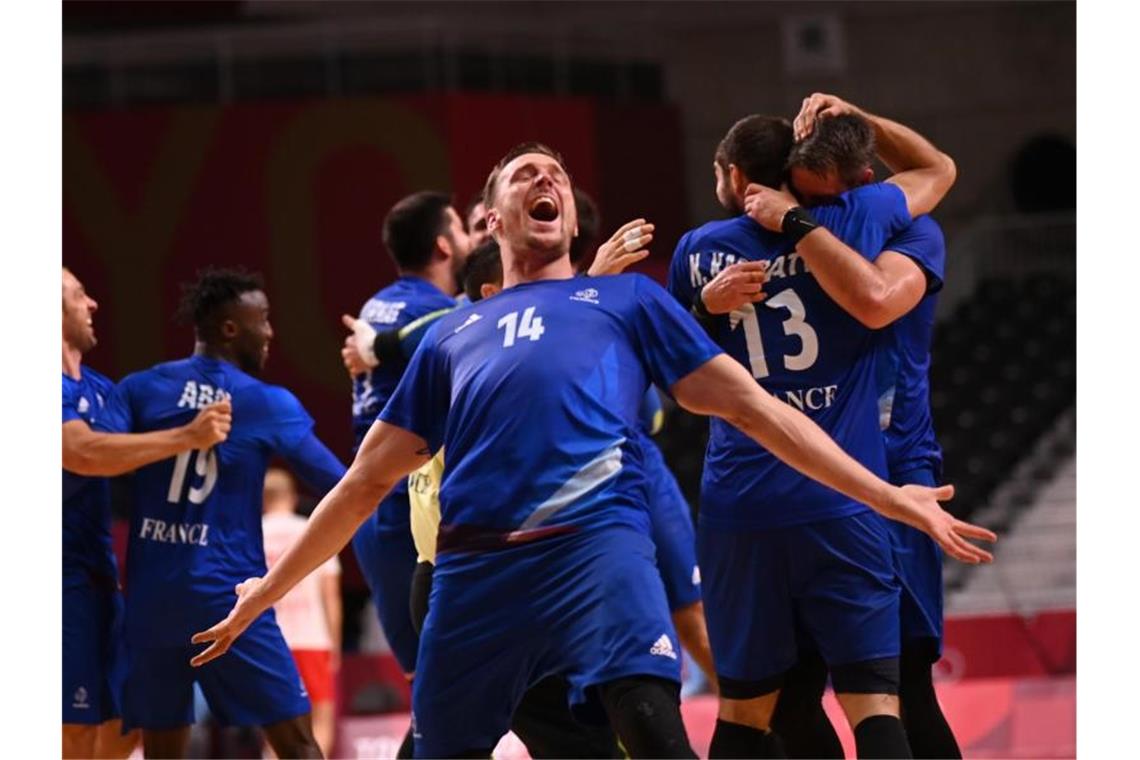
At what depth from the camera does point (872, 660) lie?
571 cm

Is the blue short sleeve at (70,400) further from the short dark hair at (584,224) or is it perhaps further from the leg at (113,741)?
the short dark hair at (584,224)

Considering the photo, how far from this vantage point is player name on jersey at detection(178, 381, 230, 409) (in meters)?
7.13

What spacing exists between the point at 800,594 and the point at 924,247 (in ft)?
3.77

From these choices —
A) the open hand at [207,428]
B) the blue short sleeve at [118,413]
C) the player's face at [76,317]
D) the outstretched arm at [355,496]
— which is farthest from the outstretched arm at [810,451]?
the player's face at [76,317]

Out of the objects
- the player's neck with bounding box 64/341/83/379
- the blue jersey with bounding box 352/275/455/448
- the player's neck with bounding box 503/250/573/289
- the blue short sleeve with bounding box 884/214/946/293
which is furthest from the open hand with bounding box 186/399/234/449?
the blue short sleeve with bounding box 884/214/946/293

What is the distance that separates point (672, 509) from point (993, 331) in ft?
40.4

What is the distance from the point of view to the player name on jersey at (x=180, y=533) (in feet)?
23.2

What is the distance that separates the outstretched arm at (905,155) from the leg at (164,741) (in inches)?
124

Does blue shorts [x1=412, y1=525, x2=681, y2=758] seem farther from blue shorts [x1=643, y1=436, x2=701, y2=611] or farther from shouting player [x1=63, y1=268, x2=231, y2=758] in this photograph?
blue shorts [x1=643, y1=436, x2=701, y2=611]

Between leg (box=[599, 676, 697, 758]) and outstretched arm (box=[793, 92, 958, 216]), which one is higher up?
outstretched arm (box=[793, 92, 958, 216])

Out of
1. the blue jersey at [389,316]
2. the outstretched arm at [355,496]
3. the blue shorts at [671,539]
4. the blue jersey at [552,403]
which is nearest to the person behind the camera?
the blue jersey at [552,403]

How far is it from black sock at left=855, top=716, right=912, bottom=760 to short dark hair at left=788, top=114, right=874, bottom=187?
65.9 inches

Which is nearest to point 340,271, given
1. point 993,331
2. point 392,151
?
point 392,151
